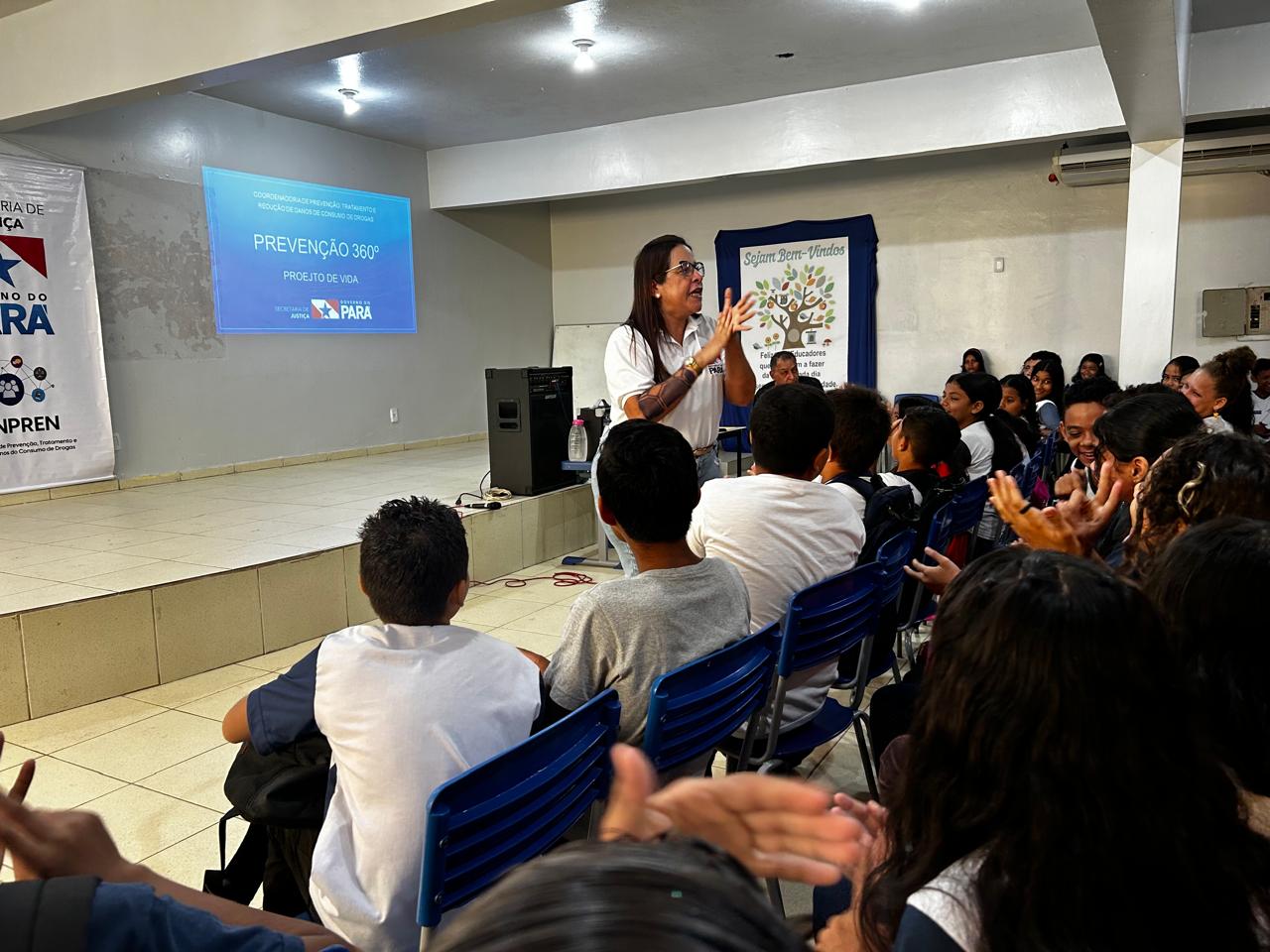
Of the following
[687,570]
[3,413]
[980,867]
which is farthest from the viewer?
[3,413]

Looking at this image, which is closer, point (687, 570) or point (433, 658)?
point (433, 658)

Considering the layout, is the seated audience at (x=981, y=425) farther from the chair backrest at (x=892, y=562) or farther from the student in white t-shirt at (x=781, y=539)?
the student in white t-shirt at (x=781, y=539)

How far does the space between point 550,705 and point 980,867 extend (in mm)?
934

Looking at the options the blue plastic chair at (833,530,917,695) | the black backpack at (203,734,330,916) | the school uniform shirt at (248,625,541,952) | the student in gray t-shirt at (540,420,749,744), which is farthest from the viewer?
the blue plastic chair at (833,530,917,695)

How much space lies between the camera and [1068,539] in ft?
A: 5.32

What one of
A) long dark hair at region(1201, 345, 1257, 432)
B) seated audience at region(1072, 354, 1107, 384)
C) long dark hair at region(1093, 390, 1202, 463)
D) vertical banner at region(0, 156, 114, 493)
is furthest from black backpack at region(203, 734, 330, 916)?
seated audience at region(1072, 354, 1107, 384)

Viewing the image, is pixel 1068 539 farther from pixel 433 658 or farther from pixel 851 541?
pixel 433 658

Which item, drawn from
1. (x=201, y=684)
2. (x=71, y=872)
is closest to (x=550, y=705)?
(x=71, y=872)

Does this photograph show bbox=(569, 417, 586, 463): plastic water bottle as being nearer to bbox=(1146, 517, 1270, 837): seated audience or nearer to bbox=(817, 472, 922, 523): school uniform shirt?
bbox=(817, 472, 922, 523): school uniform shirt

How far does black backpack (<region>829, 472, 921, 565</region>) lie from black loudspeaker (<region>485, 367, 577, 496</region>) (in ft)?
9.22

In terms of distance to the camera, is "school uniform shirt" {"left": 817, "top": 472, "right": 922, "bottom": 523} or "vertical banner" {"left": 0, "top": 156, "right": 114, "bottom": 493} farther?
"vertical banner" {"left": 0, "top": 156, "right": 114, "bottom": 493}

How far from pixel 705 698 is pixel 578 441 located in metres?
3.75

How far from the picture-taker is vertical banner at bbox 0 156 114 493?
527cm

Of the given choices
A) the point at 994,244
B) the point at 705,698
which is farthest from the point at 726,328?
the point at 994,244
